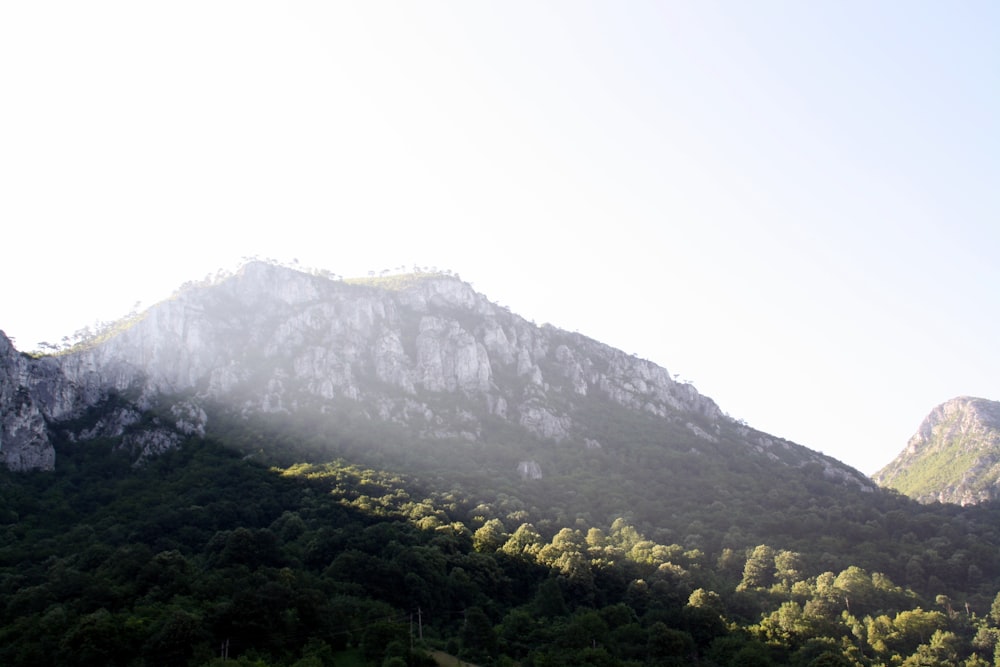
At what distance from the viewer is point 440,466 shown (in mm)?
130375

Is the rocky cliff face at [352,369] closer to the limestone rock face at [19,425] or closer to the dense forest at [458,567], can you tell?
the limestone rock face at [19,425]

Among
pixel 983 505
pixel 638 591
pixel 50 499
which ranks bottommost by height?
pixel 50 499

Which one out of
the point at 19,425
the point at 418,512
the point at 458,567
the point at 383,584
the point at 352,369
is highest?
the point at 352,369

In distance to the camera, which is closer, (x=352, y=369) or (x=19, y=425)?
(x=19, y=425)

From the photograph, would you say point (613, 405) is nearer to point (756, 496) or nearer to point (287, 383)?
point (756, 496)

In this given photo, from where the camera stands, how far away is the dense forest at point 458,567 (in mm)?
60875

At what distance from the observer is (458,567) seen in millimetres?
84375

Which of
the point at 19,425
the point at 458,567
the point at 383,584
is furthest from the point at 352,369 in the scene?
the point at 383,584

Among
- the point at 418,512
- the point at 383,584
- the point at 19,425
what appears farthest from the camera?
the point at 19,425

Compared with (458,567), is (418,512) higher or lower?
higher

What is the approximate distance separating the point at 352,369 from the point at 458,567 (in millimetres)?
79111

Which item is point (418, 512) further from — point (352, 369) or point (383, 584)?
point (352, 369)

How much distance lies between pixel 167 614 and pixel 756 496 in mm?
107730

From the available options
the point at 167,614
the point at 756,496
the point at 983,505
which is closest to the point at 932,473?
the point at 983,505
